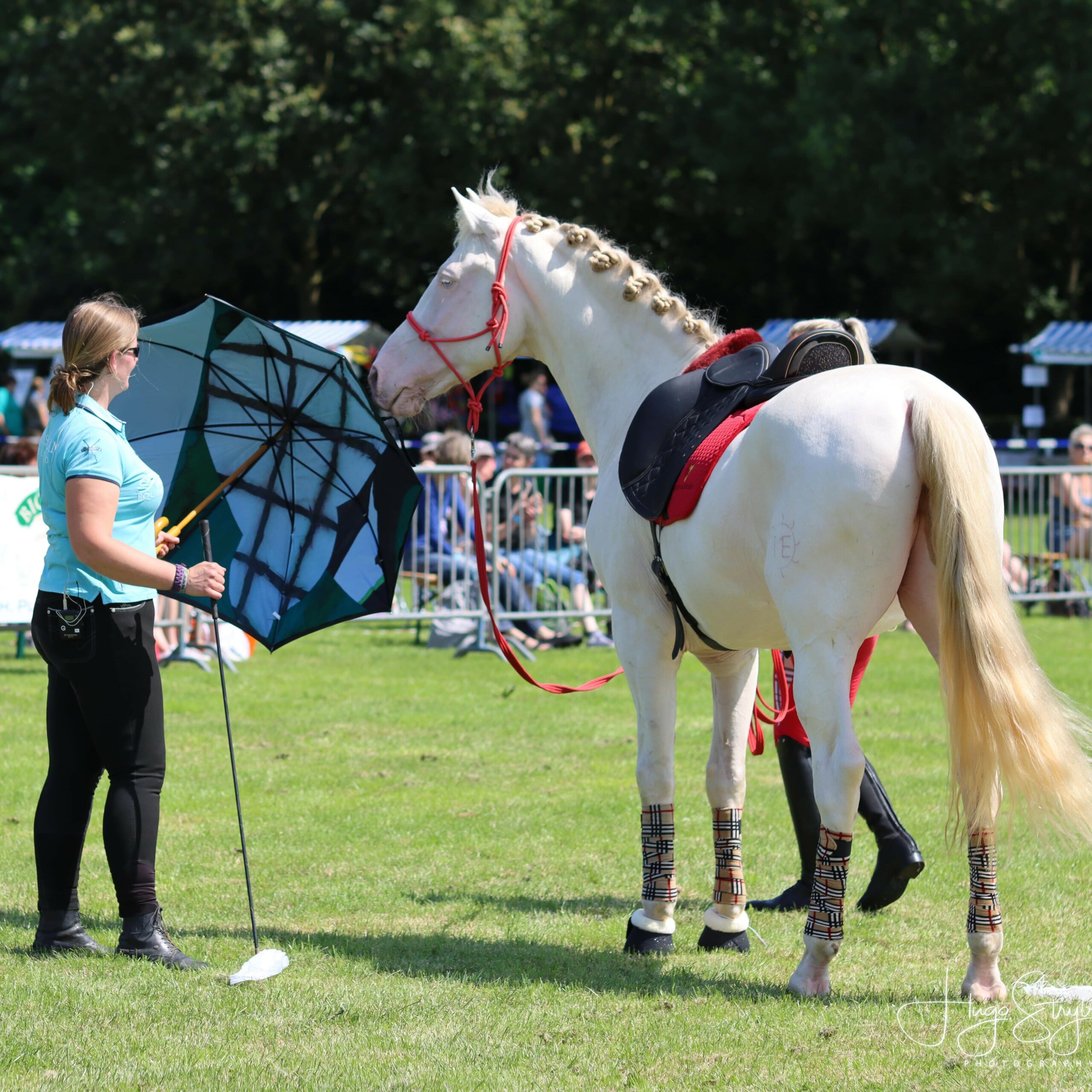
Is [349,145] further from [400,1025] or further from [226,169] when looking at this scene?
[400,1025]

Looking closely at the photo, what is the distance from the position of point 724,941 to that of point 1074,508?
970 cm

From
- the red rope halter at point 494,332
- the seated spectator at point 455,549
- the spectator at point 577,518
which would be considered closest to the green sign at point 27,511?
the seated spectator at point 455,549

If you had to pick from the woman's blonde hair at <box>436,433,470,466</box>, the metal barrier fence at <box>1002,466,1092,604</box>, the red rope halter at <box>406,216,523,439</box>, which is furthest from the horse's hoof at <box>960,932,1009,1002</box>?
the metal barrier fence at <box>1002,466,1092,604</box>

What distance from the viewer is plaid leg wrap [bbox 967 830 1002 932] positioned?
13.3 ft

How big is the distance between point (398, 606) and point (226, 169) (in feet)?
74.3

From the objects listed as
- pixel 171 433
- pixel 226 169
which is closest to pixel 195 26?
pixel 226 169

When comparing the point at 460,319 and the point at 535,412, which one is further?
the point at 535,412

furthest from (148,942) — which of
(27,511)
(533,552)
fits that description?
(533,552)

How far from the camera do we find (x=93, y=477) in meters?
4.12

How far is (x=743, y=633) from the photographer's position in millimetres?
4402

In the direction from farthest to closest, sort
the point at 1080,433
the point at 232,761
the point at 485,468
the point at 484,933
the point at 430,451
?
the point at 430,451 → the point at 1080,433 → the point at 485,468 → the point at 484,933 → the point at 232,761

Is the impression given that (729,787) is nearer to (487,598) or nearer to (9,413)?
Answer: (487,598)

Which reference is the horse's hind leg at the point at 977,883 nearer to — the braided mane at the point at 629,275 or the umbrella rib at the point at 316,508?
the braided mane at the point at 629,275

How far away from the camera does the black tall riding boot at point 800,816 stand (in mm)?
5273
